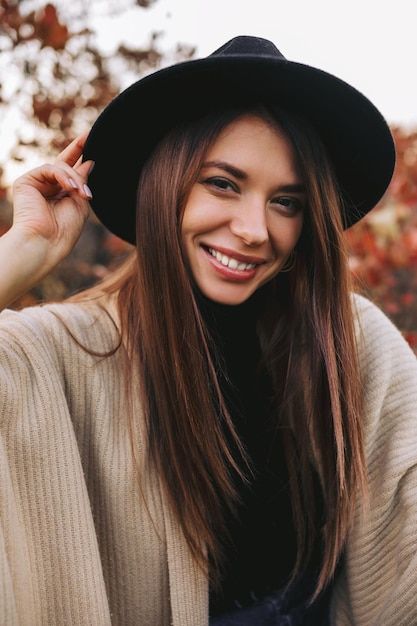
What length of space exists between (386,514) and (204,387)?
2.44 ft

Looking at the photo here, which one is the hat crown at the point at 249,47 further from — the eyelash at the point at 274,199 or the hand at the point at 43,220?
the hand at the point at 43,220

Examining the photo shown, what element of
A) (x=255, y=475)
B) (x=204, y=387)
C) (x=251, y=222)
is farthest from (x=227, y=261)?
(x=255, y=475)

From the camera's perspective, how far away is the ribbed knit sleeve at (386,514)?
206 cm

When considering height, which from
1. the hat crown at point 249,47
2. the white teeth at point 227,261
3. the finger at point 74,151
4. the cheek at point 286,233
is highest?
the hat crown at point 249,47

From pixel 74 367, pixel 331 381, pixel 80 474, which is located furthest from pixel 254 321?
pixel 80 474

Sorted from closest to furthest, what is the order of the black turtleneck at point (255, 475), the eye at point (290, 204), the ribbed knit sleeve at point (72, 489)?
the ribbed knit sleeve at point (72, 489)
the eye at point (290, 204)
the black turtleneck at point (255, 475)

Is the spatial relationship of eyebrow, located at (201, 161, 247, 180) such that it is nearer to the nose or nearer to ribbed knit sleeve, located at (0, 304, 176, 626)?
the nose

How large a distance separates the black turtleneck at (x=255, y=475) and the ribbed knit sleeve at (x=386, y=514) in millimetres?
239

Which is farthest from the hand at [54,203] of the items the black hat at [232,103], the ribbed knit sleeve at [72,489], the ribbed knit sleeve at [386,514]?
the ribbed knit sleeve at [386,514]

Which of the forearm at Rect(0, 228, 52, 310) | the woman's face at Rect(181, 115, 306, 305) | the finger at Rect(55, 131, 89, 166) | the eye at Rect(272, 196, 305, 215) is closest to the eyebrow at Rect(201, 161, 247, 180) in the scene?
the woman's face at Rect(181, 115, 306, 305)

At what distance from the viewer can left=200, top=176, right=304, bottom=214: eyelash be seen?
1.90 metres

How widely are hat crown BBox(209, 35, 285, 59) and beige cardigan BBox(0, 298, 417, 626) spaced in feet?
2.94

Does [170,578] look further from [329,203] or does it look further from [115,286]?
[329,203]

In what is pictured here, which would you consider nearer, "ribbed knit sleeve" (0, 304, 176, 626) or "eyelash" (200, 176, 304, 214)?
"ribbed knit sleeve" (0, 304, 176, 626)
